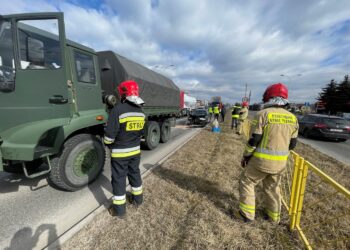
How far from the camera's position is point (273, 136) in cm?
228

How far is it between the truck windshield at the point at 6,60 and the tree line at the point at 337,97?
153 feet

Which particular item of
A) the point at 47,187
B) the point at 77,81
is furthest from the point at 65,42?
the point at 47,187

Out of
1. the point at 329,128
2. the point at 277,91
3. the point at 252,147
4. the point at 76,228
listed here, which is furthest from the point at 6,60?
the point at 329,128

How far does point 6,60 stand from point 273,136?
13.8 ft

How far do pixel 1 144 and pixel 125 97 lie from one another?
6.32ft

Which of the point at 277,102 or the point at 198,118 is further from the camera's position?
the point at 198,118

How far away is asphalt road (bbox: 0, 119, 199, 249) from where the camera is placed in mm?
2326

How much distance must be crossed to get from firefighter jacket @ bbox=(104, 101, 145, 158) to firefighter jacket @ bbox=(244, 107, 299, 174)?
1.58 metres

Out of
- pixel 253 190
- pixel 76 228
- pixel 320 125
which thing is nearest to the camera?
pixel 76 228

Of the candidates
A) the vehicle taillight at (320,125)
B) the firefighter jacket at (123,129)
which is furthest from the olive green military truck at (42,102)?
the vehicle taillight at (320,125)

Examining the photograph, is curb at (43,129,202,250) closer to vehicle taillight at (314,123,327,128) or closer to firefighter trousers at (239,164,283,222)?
firefighter trousers at (239,164,283,222)

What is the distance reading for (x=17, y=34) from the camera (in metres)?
2.96

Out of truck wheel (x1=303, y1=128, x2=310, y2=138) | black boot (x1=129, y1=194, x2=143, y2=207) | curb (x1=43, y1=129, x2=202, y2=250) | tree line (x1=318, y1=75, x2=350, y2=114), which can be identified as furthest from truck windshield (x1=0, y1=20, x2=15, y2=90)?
tree line (x1=318, y1=75, x2=350, y2=114)

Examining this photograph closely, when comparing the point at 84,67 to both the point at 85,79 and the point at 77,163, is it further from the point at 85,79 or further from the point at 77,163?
the point at 77,163
